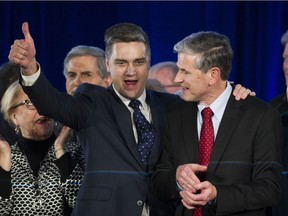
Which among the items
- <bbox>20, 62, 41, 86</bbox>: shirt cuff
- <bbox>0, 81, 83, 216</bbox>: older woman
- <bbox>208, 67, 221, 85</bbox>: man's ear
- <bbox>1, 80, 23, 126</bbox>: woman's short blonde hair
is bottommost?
<bbox>0, 81, 83, 216</bbox>: older woman

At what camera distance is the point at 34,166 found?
3184 millimetres

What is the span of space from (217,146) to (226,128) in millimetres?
83

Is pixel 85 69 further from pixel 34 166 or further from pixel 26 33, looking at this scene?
pixel 26 33

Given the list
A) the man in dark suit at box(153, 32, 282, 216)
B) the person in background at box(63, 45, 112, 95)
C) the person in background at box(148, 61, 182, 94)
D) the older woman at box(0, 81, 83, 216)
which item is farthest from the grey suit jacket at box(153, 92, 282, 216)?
the person in background at box(148, 61, 182, 94)

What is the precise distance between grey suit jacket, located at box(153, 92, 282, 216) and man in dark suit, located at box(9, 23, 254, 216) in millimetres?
121

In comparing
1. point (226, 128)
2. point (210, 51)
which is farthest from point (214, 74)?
point (226, 128)

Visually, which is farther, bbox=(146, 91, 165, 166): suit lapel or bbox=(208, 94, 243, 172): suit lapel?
bbox=(146, 91, 165, 166): suit lapel

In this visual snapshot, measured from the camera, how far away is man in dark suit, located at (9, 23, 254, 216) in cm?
294

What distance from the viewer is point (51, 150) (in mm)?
3244

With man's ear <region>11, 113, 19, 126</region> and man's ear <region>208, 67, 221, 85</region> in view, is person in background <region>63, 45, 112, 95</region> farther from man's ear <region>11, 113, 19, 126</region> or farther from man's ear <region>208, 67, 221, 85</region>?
man's ear <region>208, 67, 221, 85</region>

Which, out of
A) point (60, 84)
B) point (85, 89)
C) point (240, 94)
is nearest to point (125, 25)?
point (85, 89)

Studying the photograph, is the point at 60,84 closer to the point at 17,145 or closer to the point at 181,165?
the point at 17,145

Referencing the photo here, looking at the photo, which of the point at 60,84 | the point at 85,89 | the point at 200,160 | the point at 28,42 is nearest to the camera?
the point at 28,42

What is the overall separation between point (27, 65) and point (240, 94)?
32.9 inches
